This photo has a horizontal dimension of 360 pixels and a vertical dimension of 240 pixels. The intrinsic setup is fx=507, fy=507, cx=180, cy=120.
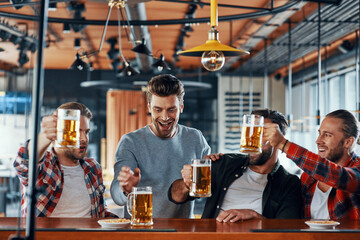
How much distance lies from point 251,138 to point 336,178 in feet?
1.71

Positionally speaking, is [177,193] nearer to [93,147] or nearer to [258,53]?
[258,53]

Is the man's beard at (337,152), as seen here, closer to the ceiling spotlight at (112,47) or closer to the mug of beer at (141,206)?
the mug of beer at (141,206)

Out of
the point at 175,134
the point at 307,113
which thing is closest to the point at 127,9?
the point at 175,134

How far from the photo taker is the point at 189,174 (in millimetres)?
2426

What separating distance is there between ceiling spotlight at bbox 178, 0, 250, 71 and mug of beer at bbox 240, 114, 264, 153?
0.37 m

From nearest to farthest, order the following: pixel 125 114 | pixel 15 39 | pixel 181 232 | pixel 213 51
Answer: pixel 181 232 < pixel 213 51 < pixel 15 39 < pixel 125 114

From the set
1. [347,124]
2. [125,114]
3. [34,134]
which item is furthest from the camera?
[125,114]

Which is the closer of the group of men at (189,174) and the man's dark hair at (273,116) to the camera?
the group of men at (189,174)

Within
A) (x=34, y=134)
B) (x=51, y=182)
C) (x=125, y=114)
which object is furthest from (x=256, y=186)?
(x=125, y=114)

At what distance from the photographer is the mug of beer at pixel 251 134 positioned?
2.28 m

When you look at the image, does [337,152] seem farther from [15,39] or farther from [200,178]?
[15,39]

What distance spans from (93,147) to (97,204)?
1219cm

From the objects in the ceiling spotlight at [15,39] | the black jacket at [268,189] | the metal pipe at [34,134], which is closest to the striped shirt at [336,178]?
the black jacket at [268,189]

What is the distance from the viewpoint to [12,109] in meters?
14.9
